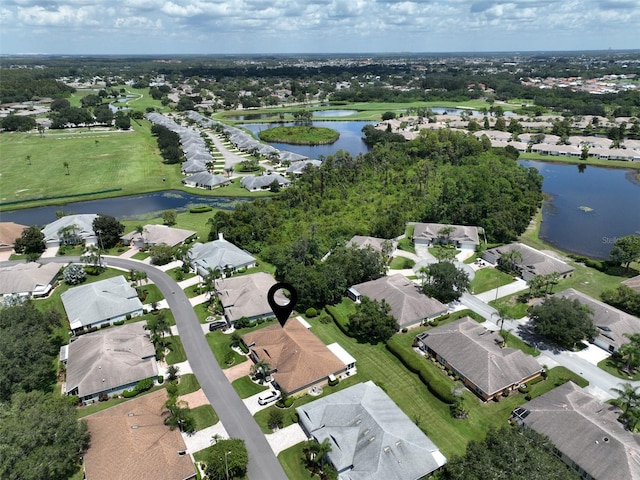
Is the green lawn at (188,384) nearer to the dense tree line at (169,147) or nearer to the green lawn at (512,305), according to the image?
the green lawn at (512,305)

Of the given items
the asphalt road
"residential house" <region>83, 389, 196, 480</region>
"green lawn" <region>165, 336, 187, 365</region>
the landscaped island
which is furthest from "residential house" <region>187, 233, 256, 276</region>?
the landscaped island

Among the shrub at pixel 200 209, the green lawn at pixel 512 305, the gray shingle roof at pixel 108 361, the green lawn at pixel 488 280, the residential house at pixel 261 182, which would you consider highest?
the residential house at pixel 261 182

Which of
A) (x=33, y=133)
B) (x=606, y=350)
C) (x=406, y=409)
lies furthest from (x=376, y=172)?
(x=33, y=133)

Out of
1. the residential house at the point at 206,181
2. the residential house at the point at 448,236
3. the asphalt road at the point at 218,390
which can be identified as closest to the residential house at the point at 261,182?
the residential house at the point at 206,181

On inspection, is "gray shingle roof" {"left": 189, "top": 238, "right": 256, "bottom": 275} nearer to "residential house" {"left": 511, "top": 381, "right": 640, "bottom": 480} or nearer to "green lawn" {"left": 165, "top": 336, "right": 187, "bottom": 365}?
"green lawn" {"left": 165, "top": 336, "right": 187, "bottom": 365}

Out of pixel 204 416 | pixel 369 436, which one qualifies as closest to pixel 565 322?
pixel 369 436

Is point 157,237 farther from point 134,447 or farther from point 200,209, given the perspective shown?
point 134,447

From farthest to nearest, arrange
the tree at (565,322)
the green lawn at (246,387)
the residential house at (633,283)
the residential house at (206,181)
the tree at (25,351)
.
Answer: the residential house at (206,181)
the residential house at (633,283)
the tree at (565,322)
the green lawn at (246,387)
the tree at (25,351)
